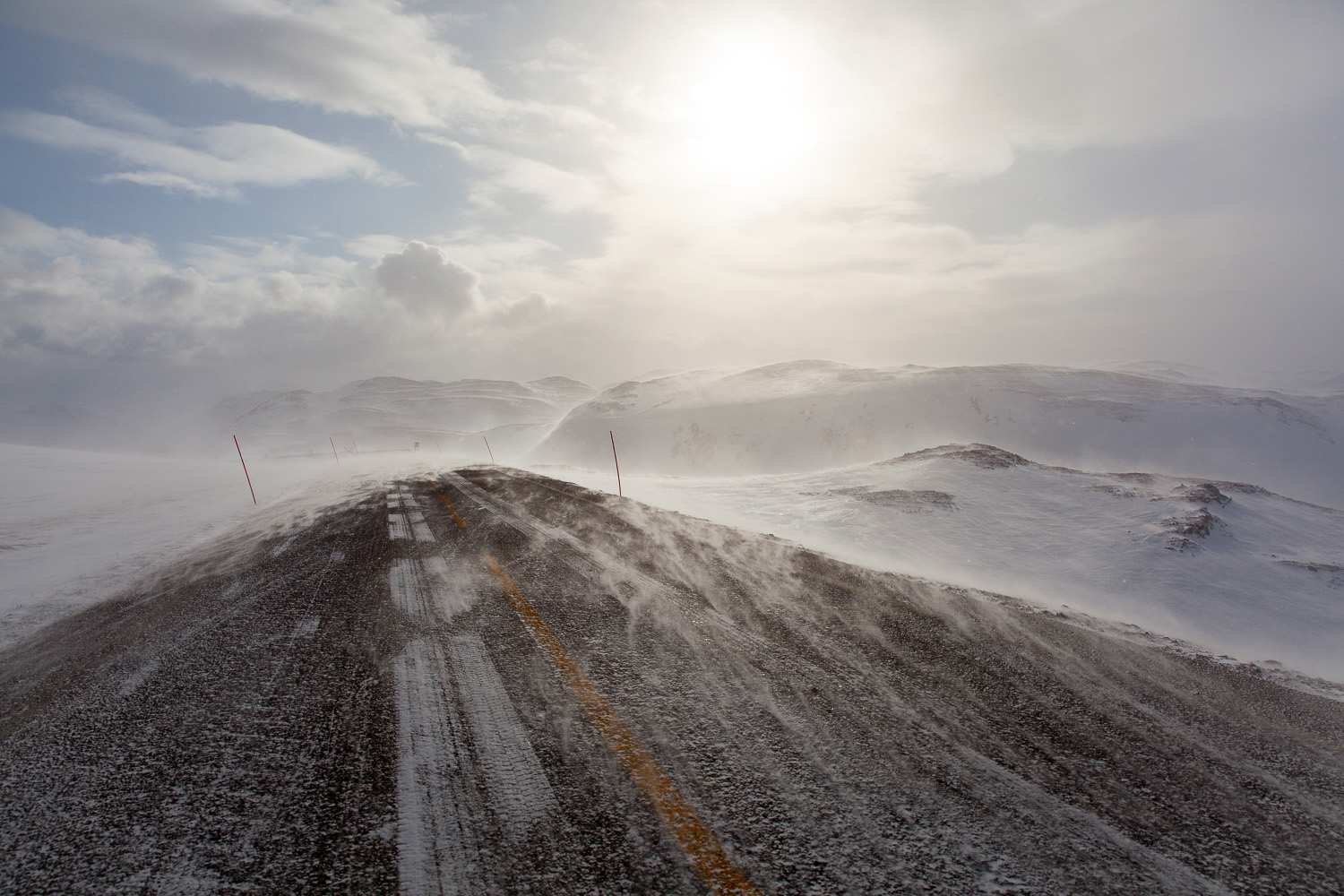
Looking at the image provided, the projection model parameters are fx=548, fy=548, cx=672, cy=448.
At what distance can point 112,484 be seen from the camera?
18891 millimetres

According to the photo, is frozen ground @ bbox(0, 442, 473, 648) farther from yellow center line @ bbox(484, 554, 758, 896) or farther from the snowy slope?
the snowy slope

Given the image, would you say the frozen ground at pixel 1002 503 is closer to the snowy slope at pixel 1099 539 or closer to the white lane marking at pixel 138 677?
the snowy slope at pixel 1099 539

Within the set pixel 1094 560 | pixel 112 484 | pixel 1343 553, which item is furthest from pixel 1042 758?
pixel 112 484

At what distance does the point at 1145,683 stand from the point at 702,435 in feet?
127

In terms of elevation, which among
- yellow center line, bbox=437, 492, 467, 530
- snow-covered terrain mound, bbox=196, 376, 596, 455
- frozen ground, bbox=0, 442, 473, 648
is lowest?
yellow center line, bbox=437, 492, 467, 530

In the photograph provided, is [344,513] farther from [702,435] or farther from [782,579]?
[702,435]

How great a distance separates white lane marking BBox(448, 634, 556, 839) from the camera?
258cm

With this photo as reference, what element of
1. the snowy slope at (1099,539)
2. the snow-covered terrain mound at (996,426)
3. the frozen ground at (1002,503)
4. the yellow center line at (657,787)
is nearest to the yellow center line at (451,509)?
the frozen ground at (1002,503)

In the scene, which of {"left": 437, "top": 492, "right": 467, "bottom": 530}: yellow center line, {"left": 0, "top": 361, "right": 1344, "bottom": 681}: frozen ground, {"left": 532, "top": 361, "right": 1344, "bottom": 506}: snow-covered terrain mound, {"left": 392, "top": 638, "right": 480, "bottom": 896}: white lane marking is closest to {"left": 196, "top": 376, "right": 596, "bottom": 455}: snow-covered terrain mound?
{"left": 532, "top": 361, "right": 1344, "bottom": 506}: snow-covered terrain mound

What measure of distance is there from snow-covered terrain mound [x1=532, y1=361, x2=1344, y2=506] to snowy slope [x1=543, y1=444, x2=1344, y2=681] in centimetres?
2127

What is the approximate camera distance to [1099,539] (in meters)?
8.31

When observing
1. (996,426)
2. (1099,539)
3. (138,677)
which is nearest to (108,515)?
(138,677)

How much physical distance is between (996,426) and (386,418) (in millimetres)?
136440

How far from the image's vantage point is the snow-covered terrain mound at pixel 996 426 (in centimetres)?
3206
